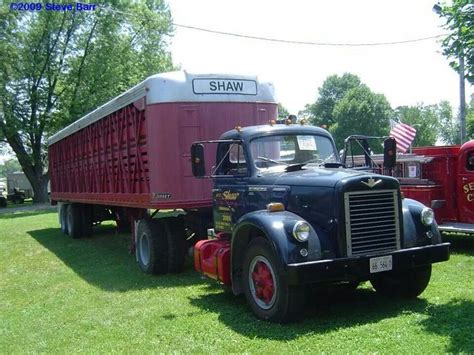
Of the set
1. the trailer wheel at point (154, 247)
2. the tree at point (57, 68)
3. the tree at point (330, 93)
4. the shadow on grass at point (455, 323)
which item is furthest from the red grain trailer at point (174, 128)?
the tree at point (330, 93)

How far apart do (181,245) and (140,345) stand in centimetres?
398

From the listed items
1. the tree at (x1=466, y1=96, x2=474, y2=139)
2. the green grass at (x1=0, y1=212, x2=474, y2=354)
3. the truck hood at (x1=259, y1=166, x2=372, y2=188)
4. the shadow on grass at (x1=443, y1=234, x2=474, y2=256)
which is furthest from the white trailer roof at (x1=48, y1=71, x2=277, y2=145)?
the tree at (x1=466, y1=96, x2=474, y2=139)

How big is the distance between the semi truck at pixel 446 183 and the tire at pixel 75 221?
9386 millimetres

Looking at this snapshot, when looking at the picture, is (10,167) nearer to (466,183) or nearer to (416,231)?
(466,183)

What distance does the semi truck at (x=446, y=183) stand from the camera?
10797 mm

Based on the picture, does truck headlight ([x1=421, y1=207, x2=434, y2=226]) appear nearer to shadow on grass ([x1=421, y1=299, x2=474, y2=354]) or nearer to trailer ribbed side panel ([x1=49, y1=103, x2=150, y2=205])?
shadow on grass ([x1=421, y1=299, x2=474, y2=354])

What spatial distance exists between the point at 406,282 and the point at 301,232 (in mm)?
1885

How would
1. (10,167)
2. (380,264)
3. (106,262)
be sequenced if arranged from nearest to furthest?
(380,264)
(106,262)
(10,167)

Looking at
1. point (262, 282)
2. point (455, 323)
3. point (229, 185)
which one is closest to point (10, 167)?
point (229, 185)

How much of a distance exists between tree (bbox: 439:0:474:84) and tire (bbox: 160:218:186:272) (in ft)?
17.2

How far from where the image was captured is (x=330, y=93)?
76.9 metres

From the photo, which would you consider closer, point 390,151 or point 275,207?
point 275,207

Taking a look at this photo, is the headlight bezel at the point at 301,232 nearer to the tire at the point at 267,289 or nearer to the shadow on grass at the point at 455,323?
the tire at the point at 267,289

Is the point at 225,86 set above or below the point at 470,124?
below
